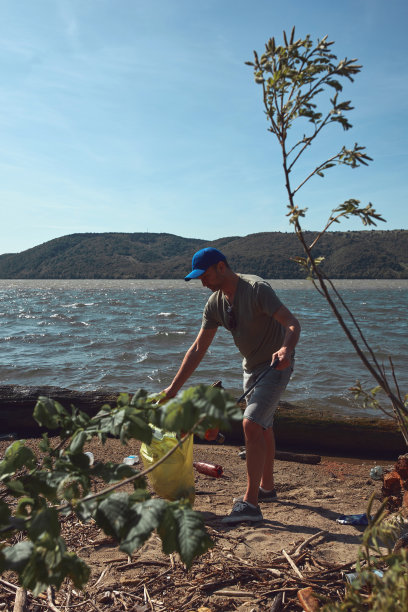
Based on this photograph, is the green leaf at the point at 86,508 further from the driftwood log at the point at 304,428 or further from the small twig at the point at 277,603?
the driftwood log at the point at 304,428

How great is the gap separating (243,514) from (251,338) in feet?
4.40

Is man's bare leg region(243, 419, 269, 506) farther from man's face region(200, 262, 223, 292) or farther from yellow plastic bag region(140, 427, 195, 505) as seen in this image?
man's face region(200, 262, 223, 292)

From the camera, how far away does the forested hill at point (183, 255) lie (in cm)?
13075

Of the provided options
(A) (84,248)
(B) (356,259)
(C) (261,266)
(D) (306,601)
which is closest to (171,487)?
(D) (306,601)

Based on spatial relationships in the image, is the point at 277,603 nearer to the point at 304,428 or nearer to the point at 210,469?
the point at 210,469

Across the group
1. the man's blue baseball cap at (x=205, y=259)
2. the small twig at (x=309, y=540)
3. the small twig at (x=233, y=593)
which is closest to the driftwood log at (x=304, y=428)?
the small twig at (x=309, y=540)

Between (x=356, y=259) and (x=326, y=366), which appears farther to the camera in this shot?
(x=356, y=259)

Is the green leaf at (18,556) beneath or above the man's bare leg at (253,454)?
above

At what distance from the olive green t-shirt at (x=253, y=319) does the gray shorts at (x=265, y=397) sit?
145 mm

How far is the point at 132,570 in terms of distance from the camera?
290cm

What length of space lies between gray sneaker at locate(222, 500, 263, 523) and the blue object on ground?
614 millimetres

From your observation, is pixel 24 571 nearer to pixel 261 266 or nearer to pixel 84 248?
pixel 261 266

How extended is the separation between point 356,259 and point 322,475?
132844 millimetres

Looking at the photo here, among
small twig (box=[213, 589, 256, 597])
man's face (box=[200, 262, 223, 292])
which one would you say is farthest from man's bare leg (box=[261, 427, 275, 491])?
small twig (box=[213, 589, 256, 597])
